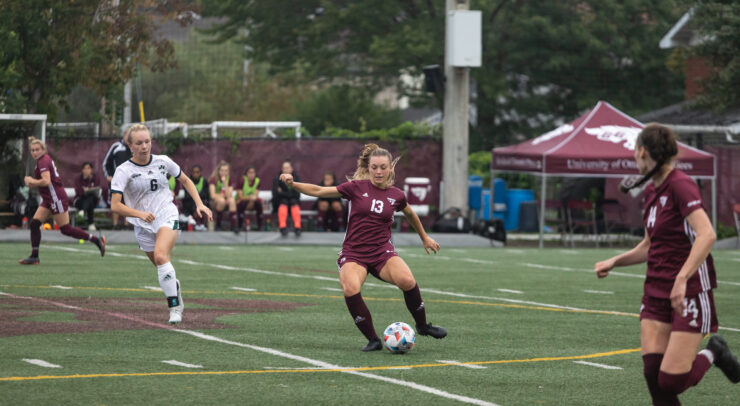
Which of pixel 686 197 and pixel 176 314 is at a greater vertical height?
pixel 686 197

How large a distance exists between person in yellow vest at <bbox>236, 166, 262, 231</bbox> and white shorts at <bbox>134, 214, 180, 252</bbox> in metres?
14.5

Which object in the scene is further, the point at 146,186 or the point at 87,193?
the point at 87,193

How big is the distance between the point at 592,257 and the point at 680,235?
55.5ft

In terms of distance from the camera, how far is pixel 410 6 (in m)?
44.8

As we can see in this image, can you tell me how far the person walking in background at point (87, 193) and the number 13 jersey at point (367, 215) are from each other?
15.6 metres

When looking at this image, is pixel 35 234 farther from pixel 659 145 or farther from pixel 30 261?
pixel 659 145

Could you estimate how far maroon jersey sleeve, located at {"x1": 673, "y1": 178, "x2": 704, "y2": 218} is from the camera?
6.11 meters

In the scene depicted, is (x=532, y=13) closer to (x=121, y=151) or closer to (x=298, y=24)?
(x=298, y=24)

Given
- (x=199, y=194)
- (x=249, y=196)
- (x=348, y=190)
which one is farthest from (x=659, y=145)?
(x=249, y=196)

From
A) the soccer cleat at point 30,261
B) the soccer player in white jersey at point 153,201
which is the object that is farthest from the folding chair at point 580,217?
the soccer player in white jersey at point 153,201

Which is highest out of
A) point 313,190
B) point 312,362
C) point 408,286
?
point 313,190

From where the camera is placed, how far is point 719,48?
30922 millimetres

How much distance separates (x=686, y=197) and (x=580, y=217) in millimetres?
23262

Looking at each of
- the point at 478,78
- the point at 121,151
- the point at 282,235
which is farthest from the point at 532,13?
the point at 121,151
